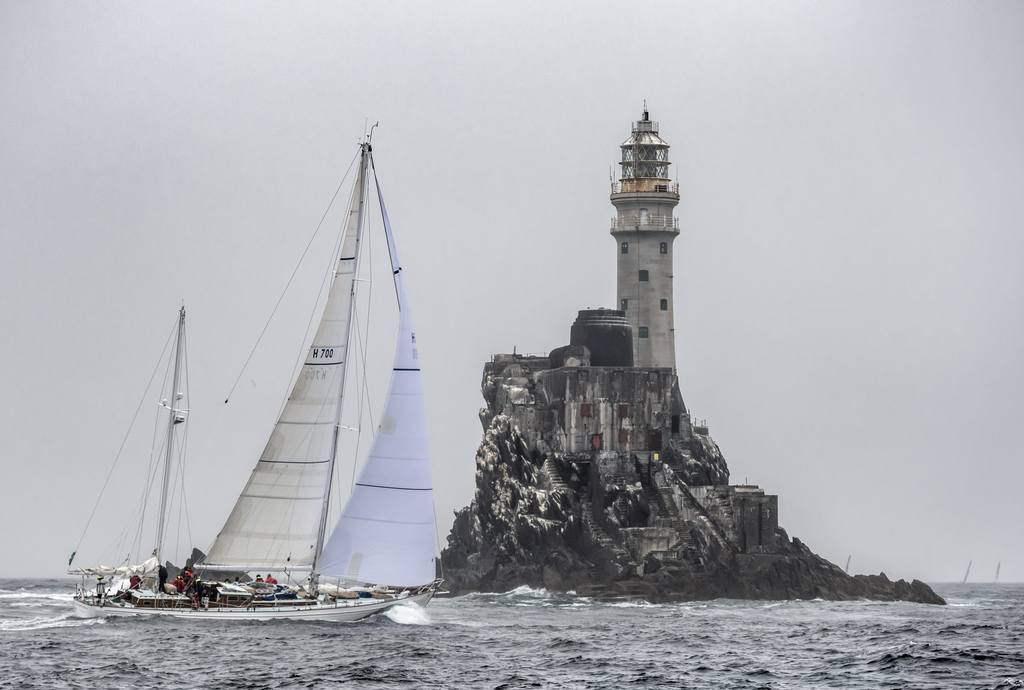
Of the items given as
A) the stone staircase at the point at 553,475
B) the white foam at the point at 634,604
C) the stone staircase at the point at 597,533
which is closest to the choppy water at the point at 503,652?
the white foam at the point at 634,604

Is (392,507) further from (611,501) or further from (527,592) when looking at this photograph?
(611,501)

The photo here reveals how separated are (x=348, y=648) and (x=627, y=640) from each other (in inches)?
395

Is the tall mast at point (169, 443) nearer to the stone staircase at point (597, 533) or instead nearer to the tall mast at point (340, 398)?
the tall mast at point (340, 398)

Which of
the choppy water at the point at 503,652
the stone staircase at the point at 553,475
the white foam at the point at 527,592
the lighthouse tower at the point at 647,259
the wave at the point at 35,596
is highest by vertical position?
the lighthouse tower at the point at 647,259

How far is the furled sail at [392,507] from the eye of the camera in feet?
167

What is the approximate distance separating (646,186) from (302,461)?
4290cm

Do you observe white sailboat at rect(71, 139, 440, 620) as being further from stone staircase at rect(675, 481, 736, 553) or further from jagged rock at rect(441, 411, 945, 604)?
stone staircase at rect(675, 481, 736, 553)

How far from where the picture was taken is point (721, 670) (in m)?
43.5

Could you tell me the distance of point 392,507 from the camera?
2007 inches

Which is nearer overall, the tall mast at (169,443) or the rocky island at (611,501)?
the tall mast at (169,443)

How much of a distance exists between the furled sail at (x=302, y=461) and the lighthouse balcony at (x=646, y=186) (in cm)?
4069

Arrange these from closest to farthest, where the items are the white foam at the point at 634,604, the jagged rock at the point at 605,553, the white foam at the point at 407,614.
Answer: the white foam at the point at 407,614, the white foam at the point at 634,604, the jagged rock at the point at 605,553

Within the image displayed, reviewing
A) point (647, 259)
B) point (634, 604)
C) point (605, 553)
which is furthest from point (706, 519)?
point (647, 259)

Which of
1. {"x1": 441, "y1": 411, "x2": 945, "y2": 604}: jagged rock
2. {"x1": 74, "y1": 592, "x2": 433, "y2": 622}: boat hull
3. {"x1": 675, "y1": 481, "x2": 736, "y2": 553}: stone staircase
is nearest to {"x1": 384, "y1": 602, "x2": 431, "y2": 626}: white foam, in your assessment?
{"x1": 74, "y1": 592, "x2": 433, "y2": 622}: boat hull
